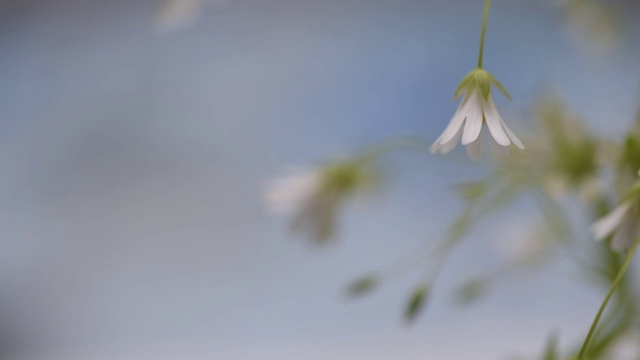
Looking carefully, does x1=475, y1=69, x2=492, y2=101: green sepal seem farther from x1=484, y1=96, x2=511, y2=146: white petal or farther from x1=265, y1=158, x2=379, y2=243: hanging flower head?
x1=265, y1=158, x2=379, y2=243: hanging flower head

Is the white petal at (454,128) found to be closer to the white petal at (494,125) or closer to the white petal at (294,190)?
the white petal at (494,125)

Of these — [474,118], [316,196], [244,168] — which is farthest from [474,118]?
[244,168]

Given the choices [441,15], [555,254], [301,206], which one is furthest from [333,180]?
[441,15]

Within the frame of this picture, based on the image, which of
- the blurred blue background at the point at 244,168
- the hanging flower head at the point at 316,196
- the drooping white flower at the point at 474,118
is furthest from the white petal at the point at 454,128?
the blurred blue background at the point at 244,168

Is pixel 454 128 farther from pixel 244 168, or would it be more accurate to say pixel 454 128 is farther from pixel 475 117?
pixel 244 168

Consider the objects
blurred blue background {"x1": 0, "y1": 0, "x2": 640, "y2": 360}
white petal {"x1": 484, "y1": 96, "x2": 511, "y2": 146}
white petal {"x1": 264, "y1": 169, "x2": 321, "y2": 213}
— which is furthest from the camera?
blurred blue background {"x1": 0, "y1": 0, "x2": 640, "y2": 360}

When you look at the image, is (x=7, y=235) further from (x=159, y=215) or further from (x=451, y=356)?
(x=451, y=356)

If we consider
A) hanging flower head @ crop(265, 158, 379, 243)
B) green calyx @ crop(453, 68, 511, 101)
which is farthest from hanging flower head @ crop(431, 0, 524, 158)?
hanging flower head @ crop(265, 158, 379, 243)
